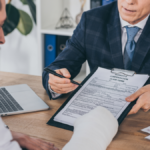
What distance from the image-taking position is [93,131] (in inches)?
24.7

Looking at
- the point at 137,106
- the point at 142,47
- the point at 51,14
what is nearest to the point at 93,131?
the point at 137,106

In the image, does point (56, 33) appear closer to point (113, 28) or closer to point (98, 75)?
point (113, 28)

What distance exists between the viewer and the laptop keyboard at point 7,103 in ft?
2.98

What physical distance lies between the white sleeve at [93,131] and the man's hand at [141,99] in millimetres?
171

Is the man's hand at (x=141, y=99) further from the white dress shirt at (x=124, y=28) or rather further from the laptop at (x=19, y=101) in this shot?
the white dress shirt at (x=124, y=28)

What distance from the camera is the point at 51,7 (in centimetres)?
226

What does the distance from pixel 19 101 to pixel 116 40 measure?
665 mm

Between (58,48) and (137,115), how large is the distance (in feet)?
4.61

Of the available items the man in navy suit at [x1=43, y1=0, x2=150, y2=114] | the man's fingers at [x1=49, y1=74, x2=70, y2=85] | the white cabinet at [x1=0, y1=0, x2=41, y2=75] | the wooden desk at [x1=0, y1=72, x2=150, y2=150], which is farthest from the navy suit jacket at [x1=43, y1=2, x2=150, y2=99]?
the white cabinet at [x1=0, y1=0, x2=41, y2=75]

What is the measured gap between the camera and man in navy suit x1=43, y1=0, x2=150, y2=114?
128 centimetres

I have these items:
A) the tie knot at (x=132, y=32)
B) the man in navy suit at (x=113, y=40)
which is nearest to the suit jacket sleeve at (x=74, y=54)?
the man in navy suit at (x=113, y=40)

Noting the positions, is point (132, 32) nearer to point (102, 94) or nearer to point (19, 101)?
point (102, 94)

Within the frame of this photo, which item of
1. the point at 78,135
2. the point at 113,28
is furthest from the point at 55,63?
the point at 78,135

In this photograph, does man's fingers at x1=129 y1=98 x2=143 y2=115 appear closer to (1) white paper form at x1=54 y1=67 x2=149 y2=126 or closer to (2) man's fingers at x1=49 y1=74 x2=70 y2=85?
(1) white paper form at x1=54 y1=67 x2=149 y2=126
